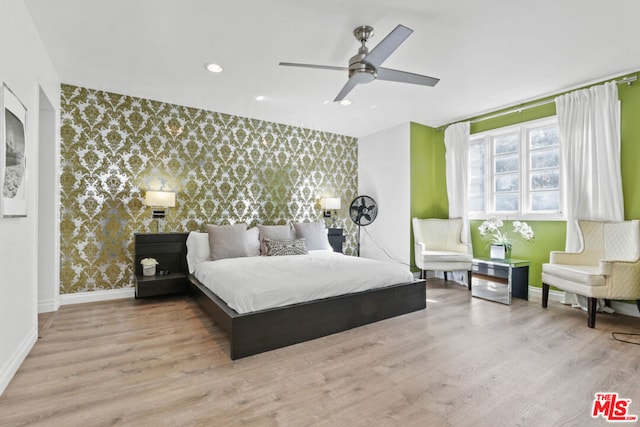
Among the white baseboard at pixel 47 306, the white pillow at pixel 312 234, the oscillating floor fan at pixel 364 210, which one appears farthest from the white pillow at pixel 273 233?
the white baseboard at pixel 47 306

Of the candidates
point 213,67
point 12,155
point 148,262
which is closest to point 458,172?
point 213,67

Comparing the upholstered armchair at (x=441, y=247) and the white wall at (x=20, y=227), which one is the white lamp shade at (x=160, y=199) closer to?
the white wall at (x=20, y=227)

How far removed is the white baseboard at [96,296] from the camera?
3.69 m

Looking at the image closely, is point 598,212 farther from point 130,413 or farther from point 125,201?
point 125,201

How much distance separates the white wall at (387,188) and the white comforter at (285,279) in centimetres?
195

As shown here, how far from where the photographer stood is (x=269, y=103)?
4309mm

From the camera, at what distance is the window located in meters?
4.06

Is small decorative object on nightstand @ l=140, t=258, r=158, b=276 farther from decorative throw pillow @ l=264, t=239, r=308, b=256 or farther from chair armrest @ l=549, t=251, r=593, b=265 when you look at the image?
chair armrest @ l=549, t=251, r=593, b=265

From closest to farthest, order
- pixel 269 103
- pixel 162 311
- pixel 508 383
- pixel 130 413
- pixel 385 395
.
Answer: pixel 130 413 < pixel 385 395 < pixel 508 383 < pixel 162 311 < pixel 269 103

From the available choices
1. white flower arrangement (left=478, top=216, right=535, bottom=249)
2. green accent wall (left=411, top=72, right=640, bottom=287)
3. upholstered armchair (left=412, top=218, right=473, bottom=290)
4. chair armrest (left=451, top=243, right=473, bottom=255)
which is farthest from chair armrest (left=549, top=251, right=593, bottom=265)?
chair armrest (left=451, top=243, right=473, bottom=255)

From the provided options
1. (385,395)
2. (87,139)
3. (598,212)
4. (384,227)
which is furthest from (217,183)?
(598,212)

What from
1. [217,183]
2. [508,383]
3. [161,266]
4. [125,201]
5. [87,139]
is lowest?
[508,383]

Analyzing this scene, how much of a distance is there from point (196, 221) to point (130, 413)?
3.05 metres

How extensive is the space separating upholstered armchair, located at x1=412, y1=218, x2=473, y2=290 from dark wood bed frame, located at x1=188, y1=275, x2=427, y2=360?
3.95 feet
